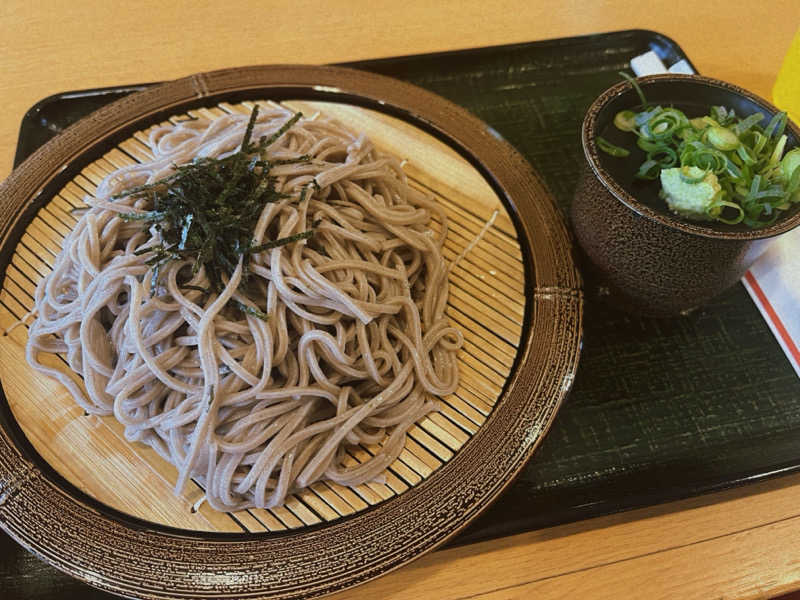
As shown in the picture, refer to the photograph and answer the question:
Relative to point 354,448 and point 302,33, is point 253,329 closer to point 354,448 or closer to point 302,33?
point 354,448

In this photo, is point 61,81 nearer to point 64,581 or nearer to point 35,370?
point 35,370

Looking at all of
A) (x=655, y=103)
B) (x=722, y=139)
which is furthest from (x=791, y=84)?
(x=722, y=139)

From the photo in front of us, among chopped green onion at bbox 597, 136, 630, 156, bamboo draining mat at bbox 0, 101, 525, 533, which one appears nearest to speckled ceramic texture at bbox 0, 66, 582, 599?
bamboo draining mat at bbox 0, 101, 525, 533

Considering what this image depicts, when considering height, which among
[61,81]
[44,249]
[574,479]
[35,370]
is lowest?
[574,479]

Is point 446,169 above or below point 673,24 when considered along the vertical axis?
above

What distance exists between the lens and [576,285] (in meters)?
1.45

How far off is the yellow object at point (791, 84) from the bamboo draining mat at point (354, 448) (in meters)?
1.14

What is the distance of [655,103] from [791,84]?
0.79 m

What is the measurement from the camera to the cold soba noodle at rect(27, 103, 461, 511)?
125 cm

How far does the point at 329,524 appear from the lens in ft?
3.87

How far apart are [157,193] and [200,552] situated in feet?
2.57

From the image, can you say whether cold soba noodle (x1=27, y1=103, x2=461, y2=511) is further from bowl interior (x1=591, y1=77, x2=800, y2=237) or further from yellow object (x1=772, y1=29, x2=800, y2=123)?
yellow object (x1=772, y1=29, x2=800, y2=123)

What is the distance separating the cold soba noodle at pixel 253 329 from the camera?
1.25 m

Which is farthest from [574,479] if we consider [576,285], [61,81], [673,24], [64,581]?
[61,81]
